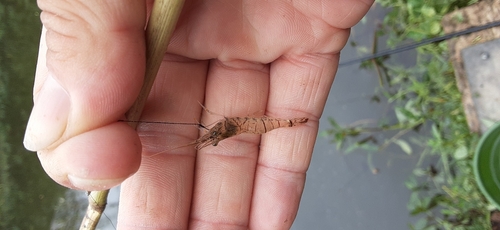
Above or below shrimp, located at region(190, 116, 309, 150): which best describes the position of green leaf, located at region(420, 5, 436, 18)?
above

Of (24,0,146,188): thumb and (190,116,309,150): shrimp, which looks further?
(190,116,309,150): shrimp

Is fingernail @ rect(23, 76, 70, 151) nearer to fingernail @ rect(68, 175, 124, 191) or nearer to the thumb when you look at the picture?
the thumb

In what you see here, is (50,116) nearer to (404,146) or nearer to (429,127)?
(404,146)

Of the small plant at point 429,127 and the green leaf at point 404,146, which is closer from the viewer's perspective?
the small plant at point 429,127

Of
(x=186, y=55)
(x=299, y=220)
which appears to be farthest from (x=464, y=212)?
(x=186, y=55)

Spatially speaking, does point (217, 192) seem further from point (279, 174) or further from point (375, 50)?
point (375, 50)

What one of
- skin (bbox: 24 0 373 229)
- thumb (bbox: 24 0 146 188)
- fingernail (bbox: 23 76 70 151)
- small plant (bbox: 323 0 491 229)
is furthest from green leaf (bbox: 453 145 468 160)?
fingernail (bbox: 23 76 70 151)

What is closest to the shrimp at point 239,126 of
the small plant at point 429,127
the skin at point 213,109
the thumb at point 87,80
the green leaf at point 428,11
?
the skin at point 213,109

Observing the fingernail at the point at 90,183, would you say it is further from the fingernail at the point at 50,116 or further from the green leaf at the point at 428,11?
the green leaf at the point at 428,11
